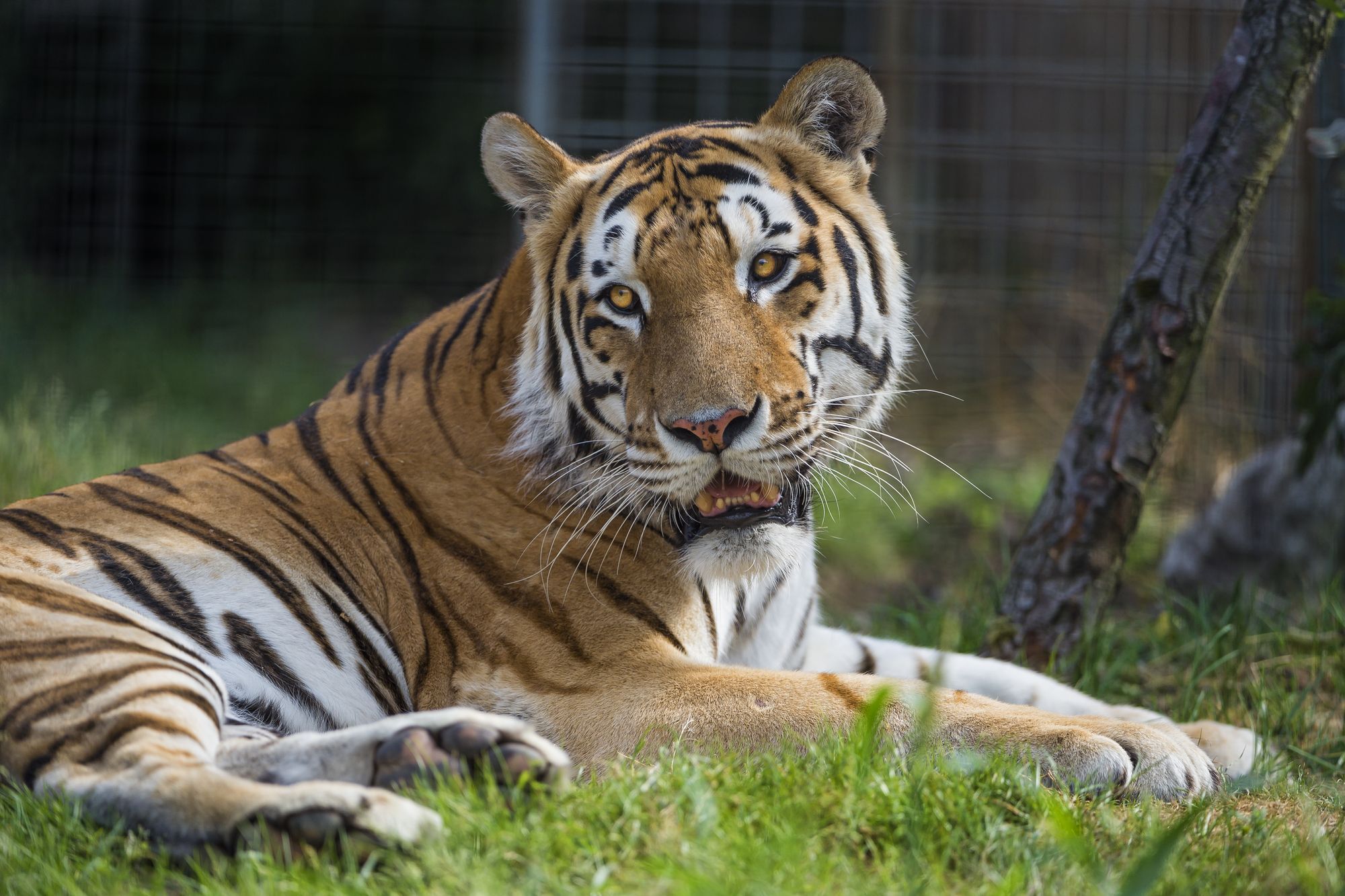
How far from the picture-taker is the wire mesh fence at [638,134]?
546 centimetres

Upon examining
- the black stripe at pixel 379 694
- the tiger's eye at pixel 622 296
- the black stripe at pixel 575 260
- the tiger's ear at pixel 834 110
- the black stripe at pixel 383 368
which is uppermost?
the tiger's ear at pixel 834 110

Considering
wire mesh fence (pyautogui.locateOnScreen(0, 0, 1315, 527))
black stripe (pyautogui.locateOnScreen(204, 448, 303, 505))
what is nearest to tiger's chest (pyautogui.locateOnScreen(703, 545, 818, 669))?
black stripe (pyautogui.locateOnScreen(204, 448, 303, 505))

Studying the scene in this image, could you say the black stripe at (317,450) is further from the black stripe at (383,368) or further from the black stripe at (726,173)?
the black stripe at (726,173)

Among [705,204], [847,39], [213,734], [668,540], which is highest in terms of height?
[847,39]

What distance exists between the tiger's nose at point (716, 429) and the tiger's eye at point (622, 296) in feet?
0.90

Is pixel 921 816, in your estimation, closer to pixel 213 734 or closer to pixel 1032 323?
pixel 213 734

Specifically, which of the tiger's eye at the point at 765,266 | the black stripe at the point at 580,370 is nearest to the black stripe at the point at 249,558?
the black stripe at the point at 580,370

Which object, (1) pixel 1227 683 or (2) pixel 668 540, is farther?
(1) pixel 1227 683

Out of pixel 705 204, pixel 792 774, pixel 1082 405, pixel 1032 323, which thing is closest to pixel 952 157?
pixel 1032 323

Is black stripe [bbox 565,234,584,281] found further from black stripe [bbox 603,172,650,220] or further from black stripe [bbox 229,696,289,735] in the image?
black stripe [bbox 229,696,289,735]

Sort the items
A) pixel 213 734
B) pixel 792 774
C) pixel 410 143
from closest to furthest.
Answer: pixel 792 774, pixel 213 734, pixel 410 143

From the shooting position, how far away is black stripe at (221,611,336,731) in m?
2.16

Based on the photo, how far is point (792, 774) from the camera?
1737 millimetres

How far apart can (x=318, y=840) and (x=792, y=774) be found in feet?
2.01
